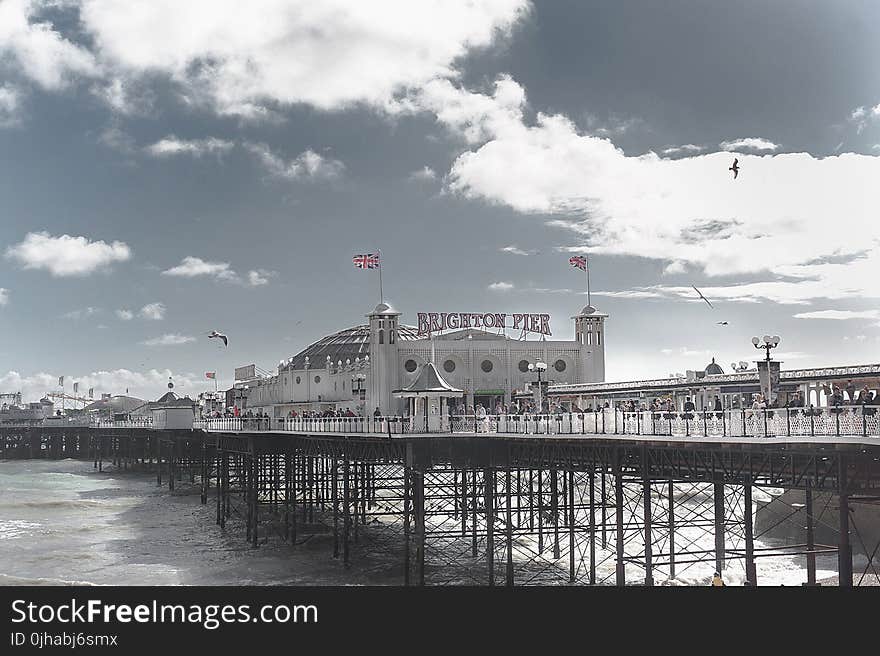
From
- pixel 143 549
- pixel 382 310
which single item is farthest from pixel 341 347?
pixel 143 549

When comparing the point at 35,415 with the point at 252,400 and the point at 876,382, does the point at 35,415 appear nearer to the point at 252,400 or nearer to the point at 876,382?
the point at 252,400

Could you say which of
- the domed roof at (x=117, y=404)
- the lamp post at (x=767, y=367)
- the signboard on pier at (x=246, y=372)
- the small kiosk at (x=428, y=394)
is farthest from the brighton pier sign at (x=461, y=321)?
the domed roof at (x=117, y=404)

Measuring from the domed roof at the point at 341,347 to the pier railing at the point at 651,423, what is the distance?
4502 centimetres

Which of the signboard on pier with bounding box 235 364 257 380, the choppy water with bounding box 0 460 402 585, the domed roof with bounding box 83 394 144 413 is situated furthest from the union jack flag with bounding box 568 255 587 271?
the domed roof with bounding box 83 394 144 413

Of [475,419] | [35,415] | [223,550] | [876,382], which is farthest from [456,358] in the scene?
[35,415]

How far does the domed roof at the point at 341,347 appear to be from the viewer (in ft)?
288

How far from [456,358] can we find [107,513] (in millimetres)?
23873

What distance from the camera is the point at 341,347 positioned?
90.3 meters

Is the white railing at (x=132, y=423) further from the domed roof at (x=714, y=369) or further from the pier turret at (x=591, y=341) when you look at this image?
the domed roof at (x=714, y=369)

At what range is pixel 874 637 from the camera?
29.1 ft

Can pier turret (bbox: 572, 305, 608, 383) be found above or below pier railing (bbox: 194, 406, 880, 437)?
above

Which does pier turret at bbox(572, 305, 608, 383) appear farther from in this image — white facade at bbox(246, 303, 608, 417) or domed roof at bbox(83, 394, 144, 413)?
domed roof at bbox(83, 394, 144, 413)

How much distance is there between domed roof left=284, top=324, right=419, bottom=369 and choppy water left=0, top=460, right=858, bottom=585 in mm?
24643

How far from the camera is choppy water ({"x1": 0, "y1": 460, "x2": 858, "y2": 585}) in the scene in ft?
116
